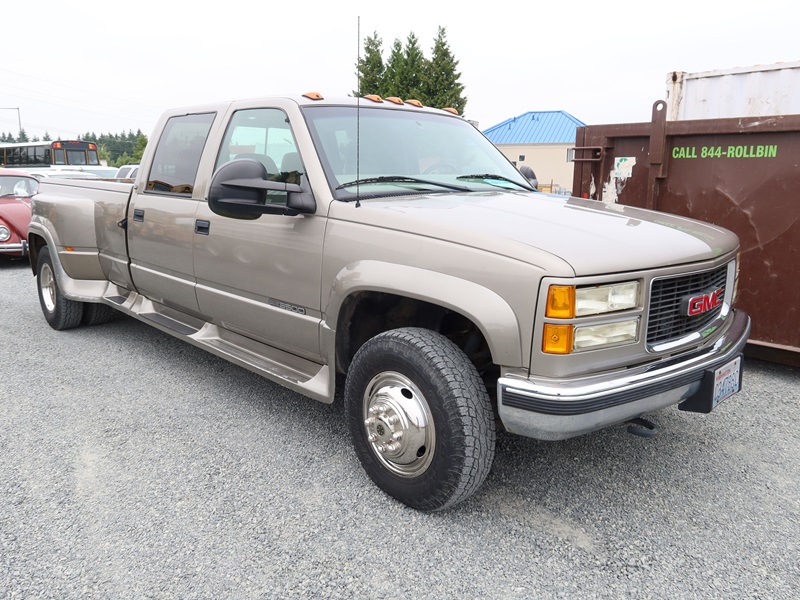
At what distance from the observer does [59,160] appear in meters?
25.6

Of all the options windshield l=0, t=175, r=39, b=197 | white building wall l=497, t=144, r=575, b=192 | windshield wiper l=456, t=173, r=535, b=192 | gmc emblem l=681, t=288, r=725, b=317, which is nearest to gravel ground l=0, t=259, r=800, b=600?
gmc emblem l=681, t=288, r=725, b=317

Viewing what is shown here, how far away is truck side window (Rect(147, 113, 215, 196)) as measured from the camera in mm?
4004

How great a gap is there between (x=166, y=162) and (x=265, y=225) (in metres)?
1.53

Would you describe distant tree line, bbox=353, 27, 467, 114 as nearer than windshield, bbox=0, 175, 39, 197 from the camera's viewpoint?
No

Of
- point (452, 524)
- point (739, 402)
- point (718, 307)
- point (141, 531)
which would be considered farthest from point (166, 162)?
point (739, 402)

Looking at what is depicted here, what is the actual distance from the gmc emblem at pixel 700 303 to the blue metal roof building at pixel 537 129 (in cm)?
5503

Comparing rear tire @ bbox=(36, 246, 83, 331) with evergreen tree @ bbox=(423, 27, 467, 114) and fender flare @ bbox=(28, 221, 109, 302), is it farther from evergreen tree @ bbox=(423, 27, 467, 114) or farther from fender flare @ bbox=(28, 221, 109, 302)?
evergreen tree @ bbox=(423, 27, 467, 114)

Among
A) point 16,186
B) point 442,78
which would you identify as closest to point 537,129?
point 442,78

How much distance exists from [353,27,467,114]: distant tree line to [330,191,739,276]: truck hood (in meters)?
41.4

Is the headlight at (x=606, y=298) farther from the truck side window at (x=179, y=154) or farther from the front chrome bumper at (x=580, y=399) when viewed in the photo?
the truck side window at (x=179, y=154)

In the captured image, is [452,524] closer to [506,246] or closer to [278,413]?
[506,246]

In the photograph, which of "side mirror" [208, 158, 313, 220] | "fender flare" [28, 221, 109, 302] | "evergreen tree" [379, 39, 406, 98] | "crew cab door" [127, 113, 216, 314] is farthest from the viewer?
"evergreen tree" [379, 39, 406, 98]

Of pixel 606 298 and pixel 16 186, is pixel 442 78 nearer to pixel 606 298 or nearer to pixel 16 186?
pixel 16 186

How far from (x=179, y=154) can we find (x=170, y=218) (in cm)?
50
